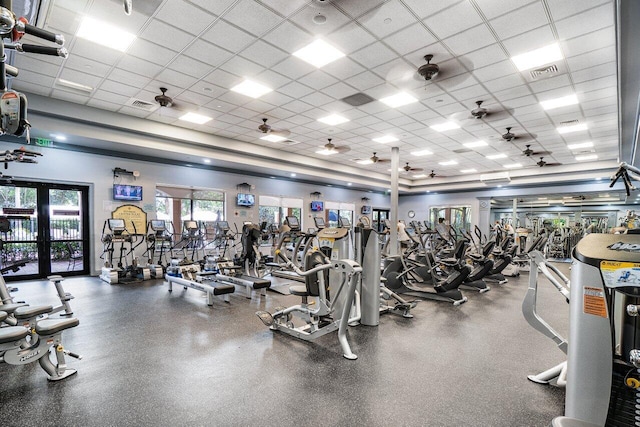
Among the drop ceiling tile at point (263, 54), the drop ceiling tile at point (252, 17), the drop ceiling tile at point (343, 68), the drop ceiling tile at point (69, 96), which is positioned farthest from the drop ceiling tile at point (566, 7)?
the drop ceiling tile at point (69, 96)

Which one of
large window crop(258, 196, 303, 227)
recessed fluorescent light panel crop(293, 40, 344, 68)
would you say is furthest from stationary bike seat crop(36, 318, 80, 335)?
large window crop(258, 196, 303, 227)

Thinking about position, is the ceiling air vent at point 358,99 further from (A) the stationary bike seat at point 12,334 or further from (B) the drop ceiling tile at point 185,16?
(A) the stationary bike seat at point 12,334

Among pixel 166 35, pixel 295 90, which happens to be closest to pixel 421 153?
pixel 295 90

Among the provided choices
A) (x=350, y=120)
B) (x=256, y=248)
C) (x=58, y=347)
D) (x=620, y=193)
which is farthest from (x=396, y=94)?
(x=620, y=193)

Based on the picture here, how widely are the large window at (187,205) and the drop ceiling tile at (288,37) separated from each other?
628cm

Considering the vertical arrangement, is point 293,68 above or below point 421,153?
above

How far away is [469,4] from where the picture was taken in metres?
3.21

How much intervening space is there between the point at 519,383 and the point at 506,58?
3997mm

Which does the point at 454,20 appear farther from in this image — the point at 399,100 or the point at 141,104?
the point at 141,104

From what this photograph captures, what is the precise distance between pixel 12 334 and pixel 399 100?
5881 millimetres

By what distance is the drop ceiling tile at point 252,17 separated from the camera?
330 cm

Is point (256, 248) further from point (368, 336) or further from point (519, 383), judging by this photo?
point (519, 383)

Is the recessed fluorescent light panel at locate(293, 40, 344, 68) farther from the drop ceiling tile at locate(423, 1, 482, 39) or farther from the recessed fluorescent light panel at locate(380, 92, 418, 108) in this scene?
the recessed fluorescent light panel at locate(380, 92, 418, 108)

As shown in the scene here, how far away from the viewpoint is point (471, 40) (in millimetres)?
3812
